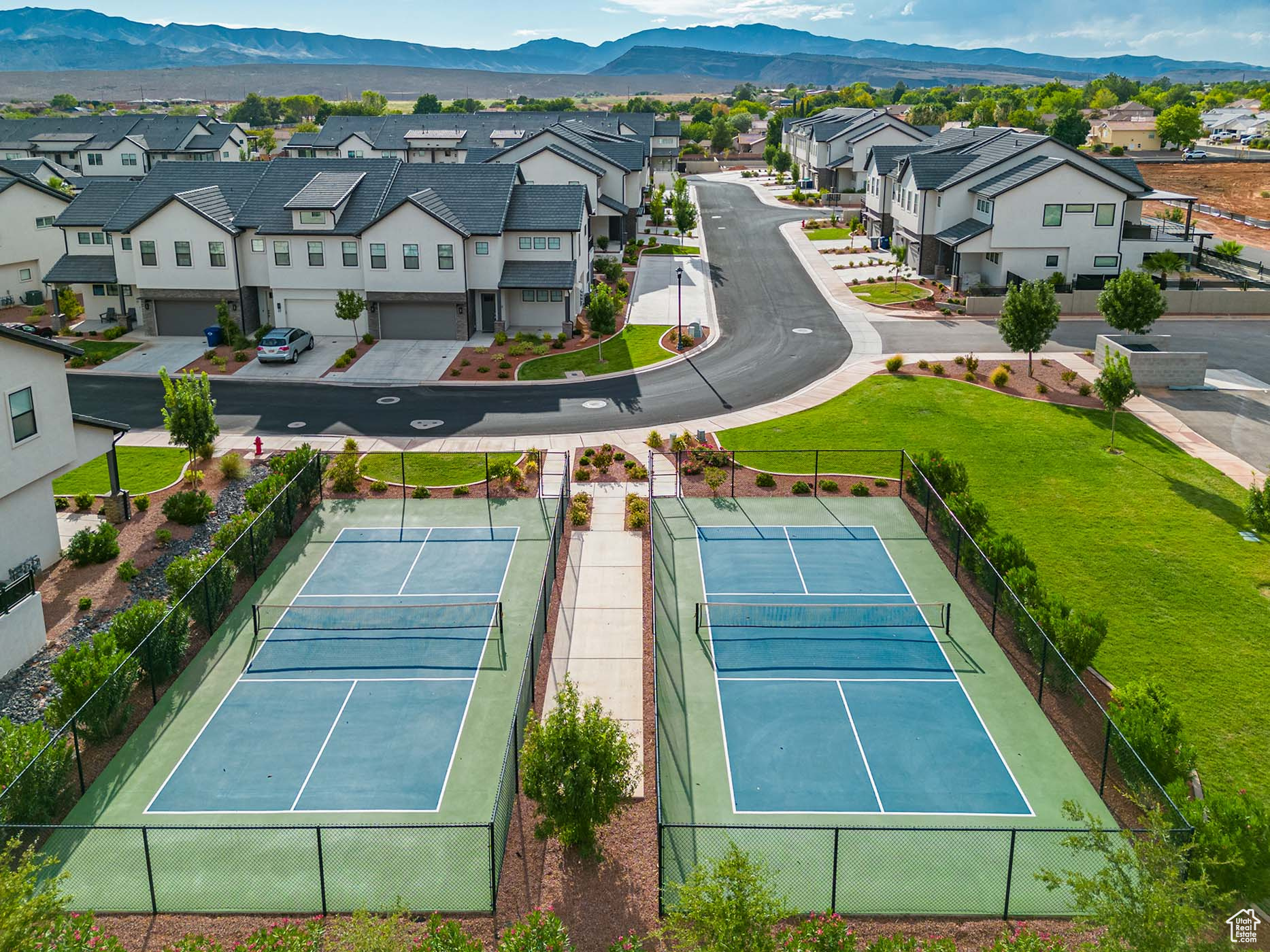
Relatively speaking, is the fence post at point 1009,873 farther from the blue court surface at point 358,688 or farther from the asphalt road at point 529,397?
the asphalt road at point 529,397

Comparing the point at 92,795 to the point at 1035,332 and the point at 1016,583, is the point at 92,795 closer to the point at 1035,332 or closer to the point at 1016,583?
the point at 1016,583

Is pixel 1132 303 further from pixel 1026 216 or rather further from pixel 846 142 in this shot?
pixel 846 142

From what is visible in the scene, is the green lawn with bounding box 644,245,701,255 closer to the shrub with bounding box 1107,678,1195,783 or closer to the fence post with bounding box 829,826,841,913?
the shrub with bounding box 1107,678,1195,783

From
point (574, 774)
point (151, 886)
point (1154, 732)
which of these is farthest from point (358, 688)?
point (1154, 732)

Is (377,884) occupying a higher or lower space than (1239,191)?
lower

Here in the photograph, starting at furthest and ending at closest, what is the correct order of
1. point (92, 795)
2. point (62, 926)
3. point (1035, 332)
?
point (1035, 332), point (92, 795), point (62, 926)

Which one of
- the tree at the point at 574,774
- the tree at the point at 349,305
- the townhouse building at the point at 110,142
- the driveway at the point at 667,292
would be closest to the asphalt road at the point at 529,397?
the driveway at the point at 667,292

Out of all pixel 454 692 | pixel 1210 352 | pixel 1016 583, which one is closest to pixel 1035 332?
pixel 1210 352
